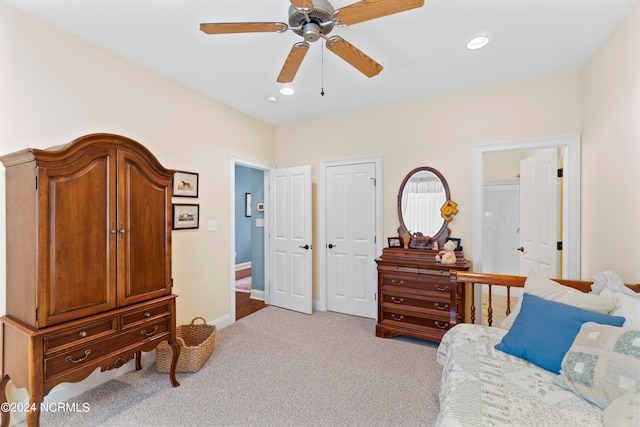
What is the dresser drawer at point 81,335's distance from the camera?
1.64 m

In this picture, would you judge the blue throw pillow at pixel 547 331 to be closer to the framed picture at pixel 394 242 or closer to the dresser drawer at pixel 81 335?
the framed picture at pixel 394 242

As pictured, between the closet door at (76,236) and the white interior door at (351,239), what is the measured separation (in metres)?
2.58

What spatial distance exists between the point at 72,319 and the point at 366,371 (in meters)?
2.16

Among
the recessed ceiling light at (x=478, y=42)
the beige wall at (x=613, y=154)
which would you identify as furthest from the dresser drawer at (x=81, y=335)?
the beige wall at (x=613, y=154)

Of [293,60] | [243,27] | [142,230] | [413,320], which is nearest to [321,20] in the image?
[293,60]

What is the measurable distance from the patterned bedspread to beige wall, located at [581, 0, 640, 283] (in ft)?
3.76

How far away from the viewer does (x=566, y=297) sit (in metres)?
1.71

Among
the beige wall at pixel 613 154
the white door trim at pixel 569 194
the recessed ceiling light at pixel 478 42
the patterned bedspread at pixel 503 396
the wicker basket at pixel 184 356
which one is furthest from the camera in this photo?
the white door trim at pixel 569 194

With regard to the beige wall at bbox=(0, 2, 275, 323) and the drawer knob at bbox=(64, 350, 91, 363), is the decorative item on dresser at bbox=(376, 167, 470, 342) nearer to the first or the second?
the beige wall at bbox=(0, 2, 275, 323)

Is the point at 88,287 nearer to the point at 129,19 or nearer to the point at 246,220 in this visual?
the point at 129,19

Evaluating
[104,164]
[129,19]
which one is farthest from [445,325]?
[129,19]

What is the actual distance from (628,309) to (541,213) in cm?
201

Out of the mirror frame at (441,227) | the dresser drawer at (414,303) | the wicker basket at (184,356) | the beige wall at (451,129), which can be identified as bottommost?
the wicker basket at (184,356)

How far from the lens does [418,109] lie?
3.45 meters
